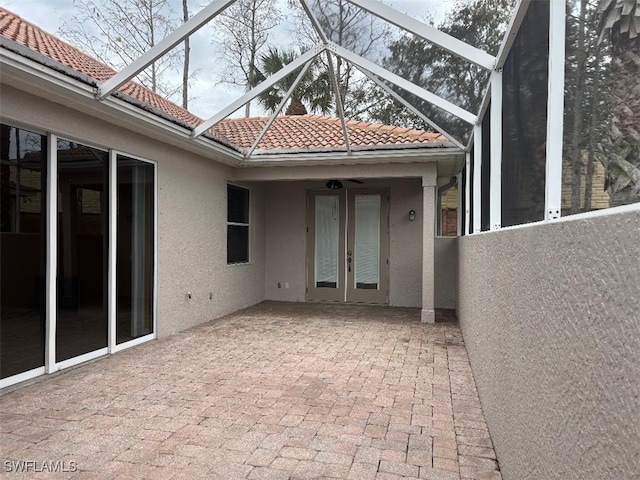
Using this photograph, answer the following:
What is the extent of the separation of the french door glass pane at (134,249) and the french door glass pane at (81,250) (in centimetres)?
30

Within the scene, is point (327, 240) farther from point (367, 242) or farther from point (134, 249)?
point (134, 249)


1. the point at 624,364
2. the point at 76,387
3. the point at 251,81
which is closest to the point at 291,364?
the point at 76,387

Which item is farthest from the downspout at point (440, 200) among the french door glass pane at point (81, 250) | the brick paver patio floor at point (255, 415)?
the french door glass pane at point (81, 250)

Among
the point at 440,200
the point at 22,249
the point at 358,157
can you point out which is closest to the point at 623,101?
the point at 22,249

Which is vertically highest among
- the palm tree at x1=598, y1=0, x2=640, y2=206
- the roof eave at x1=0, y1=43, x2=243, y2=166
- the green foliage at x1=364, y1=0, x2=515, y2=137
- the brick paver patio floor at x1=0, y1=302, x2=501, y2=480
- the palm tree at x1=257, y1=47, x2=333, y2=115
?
the palm tree at x1=257, y1=47, x2=333, y2=115

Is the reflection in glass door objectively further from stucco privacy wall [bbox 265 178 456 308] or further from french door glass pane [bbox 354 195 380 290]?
stucco privacy wall [bbox 265 178 456 308]

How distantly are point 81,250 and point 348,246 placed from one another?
6464mm

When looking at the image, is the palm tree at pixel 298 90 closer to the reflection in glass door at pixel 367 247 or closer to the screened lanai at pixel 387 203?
the screened lanai at pixel 387 203

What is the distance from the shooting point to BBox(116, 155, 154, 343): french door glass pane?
19.6ft

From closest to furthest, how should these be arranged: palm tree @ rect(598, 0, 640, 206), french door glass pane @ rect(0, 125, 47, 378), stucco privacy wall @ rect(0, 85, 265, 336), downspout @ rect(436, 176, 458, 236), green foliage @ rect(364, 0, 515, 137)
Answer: palm tree @ rect(598, 0, 640, 206), green foliage @ rect(364, 0, 515, 137), french door glass pane @ rect(0, 125, 47, 378), stucco privacy wall @ rect(0, 85, 265, 336), downspout @ rect(436, 176, 458, 236)

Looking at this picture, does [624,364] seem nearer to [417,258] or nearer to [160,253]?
[160,253]

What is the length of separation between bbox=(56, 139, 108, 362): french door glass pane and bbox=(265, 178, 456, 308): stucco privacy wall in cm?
568

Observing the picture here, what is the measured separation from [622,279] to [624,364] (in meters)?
0.22

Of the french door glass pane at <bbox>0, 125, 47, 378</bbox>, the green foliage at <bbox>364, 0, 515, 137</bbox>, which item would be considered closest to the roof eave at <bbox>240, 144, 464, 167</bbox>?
the green foliage at <bbox>364, 0, 515, 137</bbox>
